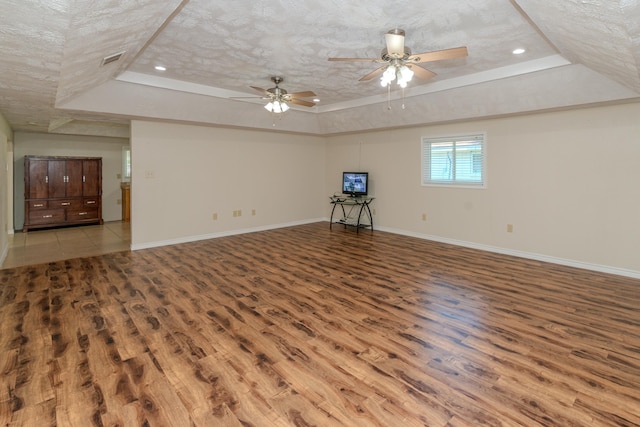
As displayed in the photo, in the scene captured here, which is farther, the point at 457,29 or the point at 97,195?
the point at 97,195

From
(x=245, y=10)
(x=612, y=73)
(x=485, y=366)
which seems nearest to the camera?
(x=485, y=366)

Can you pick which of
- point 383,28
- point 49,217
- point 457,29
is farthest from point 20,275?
point 457,29

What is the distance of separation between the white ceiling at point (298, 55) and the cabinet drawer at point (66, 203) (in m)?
2.41

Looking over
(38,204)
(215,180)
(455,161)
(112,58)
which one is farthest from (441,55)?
(38,204)

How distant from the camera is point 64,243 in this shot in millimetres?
6195

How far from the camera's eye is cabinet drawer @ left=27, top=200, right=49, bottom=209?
7.28 m

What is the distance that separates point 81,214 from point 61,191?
0.67 m

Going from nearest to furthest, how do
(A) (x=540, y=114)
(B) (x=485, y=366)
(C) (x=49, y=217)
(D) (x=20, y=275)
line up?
(B) (x=485, y=366)
(D) (x=20, y=275)
(A) (x=540, y=114)
(C) (x=49, y=217)

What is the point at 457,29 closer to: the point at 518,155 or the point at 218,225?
the point at 518,155

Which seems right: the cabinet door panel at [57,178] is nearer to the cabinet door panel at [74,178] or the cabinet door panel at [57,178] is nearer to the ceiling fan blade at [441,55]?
the cabinet door panel at [74,178]

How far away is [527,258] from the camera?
517 centimetres

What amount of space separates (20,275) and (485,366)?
5421mm

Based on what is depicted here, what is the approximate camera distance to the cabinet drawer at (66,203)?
7.56m

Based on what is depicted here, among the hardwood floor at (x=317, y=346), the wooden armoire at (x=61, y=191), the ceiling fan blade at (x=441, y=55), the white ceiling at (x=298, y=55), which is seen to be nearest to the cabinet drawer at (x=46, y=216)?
the wooden armoire at (x=61, y=191)
